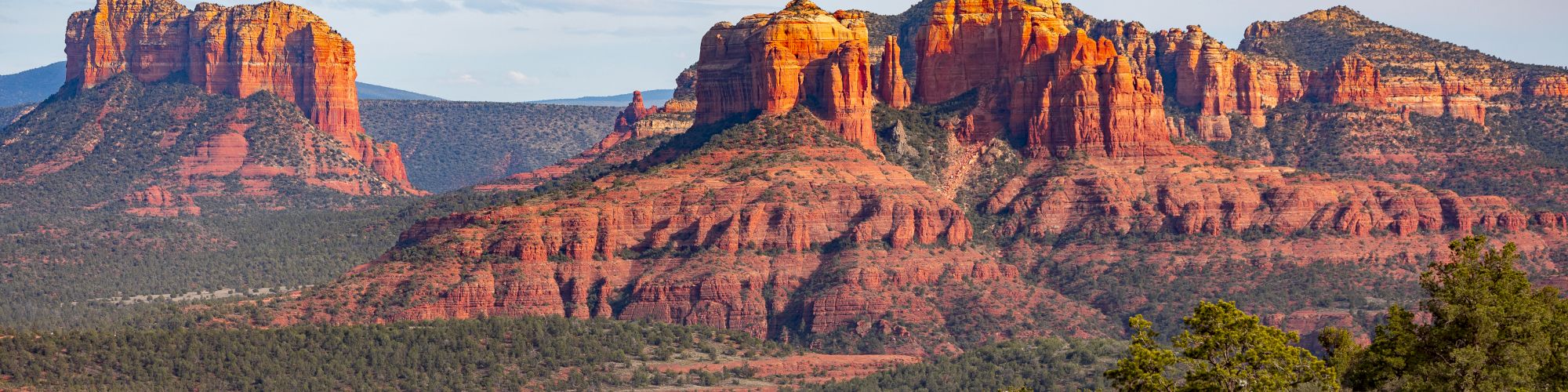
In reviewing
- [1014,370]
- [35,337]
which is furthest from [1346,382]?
[35,337]

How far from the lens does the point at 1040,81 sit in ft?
613

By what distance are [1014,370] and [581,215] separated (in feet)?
101

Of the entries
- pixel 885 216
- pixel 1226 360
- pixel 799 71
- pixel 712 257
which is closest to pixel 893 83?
pixel 799 71

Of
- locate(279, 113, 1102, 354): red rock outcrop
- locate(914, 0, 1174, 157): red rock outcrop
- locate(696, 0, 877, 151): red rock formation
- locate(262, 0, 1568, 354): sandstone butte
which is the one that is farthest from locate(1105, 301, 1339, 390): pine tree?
locate(696, 0, 877, 151): red rock formation

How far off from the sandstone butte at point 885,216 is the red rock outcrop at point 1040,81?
0.53ft

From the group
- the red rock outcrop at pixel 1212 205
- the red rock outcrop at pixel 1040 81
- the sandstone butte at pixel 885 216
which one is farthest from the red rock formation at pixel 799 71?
the red rock outcrop at pixel 1212 205

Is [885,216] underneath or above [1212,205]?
above

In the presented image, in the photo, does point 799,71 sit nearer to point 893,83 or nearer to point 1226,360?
point 893,83

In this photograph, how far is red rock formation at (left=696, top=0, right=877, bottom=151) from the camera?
607ft

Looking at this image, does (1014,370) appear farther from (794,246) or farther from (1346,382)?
(1346,382)

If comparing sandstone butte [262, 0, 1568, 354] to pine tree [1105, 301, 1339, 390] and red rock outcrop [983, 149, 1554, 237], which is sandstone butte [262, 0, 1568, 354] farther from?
pine tree [1105, 301, 1339, 390]

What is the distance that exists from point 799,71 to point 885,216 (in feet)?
66.2

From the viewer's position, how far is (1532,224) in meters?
187

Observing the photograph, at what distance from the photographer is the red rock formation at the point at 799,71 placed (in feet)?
607
